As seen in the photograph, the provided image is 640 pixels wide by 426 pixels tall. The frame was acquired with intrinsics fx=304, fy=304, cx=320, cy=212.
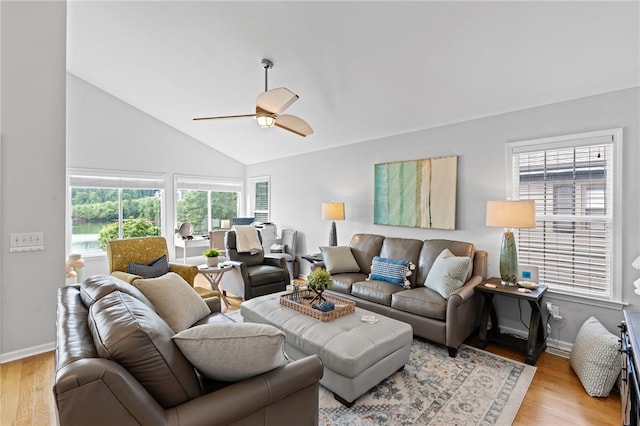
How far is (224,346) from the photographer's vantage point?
4.13 feet

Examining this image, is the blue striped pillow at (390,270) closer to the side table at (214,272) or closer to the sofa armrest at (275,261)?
the sofa armrest at (275,261)

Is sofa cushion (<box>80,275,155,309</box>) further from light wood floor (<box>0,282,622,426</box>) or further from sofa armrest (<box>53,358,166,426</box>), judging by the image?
light wood floor (<box>0,282,622,426</box>)

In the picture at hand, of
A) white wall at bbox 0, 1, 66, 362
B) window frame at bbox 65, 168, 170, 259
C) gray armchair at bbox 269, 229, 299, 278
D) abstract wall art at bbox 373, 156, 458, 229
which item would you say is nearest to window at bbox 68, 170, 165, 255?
window frame at bbox 65, 168, 170, 259

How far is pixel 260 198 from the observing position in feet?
23.6

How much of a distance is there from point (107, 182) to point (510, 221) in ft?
20.6

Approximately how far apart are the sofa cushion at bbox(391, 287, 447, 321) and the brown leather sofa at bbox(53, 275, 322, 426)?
5.97 feet

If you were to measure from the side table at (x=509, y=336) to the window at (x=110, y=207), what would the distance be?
19.2 feet

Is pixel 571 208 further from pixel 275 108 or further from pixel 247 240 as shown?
pixel 247 240

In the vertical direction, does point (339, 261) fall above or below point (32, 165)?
below

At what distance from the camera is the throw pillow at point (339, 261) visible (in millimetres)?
4148

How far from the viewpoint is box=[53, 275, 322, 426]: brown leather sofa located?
909mm

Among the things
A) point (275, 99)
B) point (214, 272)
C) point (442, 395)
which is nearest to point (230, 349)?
point (442, 395)

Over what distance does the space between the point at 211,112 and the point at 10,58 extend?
266 cm

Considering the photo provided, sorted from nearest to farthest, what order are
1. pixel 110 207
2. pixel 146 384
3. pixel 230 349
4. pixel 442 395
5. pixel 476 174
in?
pixel 146 384 → pixel 230 349 → pixel 442 395 → pixel 476 174 → pixel 110 207
